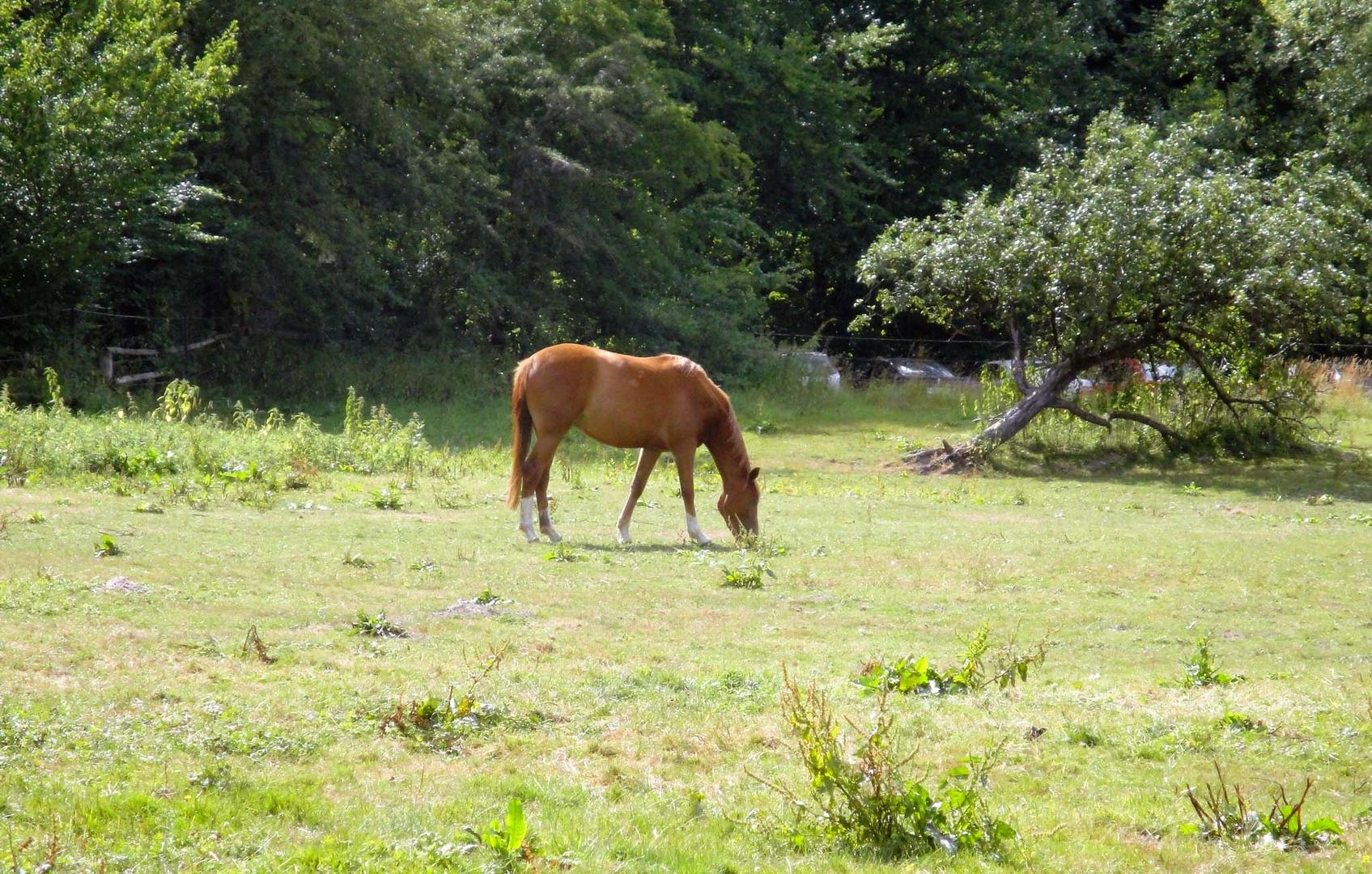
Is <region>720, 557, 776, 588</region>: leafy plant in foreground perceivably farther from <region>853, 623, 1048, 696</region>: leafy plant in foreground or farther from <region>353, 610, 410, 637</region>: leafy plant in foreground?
<region>353, 610, 410, 637</region>: leafy plant in foreground

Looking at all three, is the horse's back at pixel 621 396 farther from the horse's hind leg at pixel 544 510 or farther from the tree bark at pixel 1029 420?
the tree bark at pixel 1029 420

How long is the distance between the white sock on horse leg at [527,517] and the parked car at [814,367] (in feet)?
67.1

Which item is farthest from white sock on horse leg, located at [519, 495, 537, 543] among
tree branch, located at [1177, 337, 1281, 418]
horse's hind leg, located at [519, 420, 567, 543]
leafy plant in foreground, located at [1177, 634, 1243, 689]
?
tree branch, located at [1177, 337, 1281, 418]

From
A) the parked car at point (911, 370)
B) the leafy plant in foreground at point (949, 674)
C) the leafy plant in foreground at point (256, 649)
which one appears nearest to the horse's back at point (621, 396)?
the leafy plant in foreground at point (256, 649)

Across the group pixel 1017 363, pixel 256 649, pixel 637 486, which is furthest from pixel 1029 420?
pixel 256 649

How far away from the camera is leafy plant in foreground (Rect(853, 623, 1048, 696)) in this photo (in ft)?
24.3

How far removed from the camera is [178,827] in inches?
191

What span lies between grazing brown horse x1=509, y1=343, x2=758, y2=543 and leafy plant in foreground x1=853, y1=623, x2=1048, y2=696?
590cm

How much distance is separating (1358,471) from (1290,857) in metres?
20.3

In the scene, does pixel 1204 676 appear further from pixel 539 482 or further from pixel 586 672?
pixel 539 482

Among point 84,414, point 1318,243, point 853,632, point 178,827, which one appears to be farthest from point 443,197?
point 178,827

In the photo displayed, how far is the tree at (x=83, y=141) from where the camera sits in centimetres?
2219

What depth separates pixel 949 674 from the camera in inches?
300

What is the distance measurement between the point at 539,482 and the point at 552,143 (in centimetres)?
2114
